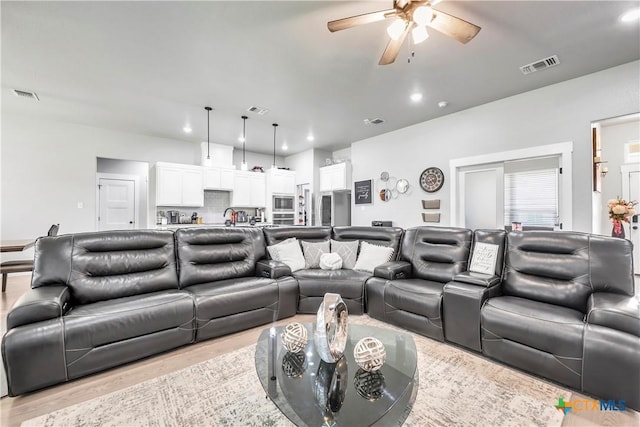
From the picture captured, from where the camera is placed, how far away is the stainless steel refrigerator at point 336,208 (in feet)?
23.6

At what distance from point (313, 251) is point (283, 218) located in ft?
13.5

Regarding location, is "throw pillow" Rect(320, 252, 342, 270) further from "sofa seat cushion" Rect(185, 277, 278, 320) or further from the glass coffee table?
the glass coffee table

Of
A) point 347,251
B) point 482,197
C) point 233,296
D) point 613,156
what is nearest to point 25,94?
point 233,296

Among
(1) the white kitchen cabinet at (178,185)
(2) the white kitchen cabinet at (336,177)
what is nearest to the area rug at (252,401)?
(1) the white kitchen cabinet at (178,185)

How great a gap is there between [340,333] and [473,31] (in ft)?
7.82

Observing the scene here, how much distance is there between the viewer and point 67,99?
4211 mm

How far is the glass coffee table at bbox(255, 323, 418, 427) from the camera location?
1.17 m

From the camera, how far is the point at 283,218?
769cm

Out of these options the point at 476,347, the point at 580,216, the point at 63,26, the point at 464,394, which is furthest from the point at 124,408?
the point at 580,216

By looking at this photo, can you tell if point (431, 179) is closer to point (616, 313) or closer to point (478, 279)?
point (478, 279)

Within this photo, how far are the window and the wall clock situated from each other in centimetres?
100

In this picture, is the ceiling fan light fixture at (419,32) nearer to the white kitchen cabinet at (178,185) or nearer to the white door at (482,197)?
the white door at (482,197)

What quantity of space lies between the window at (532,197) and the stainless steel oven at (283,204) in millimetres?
5027

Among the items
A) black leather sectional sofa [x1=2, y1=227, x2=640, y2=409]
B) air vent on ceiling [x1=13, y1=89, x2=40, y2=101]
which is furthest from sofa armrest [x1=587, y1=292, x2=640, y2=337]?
air vent on ceiling [x1=13, y1=89, x2=40, y2=101]
